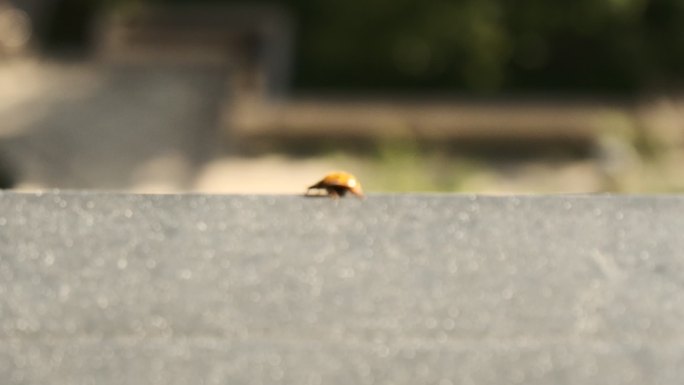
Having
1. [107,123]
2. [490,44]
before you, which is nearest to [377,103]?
[490,44]

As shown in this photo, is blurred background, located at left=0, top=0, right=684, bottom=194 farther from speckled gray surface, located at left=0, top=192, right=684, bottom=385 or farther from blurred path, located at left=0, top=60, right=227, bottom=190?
speckled gray surface, located at left=0, top=192, right=684, bottom=385

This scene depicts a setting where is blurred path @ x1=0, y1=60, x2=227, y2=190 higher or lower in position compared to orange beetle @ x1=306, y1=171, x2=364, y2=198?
higher

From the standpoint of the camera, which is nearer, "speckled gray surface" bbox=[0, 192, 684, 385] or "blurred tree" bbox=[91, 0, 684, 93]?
"speckled gray surface" bbox=[0, 192, 684, 385]

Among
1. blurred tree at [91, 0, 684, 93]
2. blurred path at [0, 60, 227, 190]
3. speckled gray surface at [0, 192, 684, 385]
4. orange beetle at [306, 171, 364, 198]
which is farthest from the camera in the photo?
blurred tree at [91, 0, 684, 93]

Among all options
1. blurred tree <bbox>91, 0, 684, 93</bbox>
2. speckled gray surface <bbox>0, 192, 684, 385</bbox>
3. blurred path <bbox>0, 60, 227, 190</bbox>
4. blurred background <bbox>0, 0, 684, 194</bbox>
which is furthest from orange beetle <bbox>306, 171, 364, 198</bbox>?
blurred tree <bbox>91, 0, 684, 93</bbox>

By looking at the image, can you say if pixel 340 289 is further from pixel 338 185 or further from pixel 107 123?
pixel 107 123

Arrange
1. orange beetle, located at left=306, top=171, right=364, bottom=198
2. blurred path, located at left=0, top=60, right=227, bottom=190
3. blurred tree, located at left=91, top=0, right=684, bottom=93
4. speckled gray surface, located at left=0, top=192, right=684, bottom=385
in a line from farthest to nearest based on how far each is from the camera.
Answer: blurred tree, located at left=91, top=0, right=684, bottom=93
blurred path, located at left=0, top=60, right=227, bottom=190
orange beetle, located at left=306, top=171, right=364, bottom=198
speckled gray surface, located at left=0, top=192, right=684, bottom=385

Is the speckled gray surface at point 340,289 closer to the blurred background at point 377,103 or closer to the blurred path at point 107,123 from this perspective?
the blurred background at point 377,103
